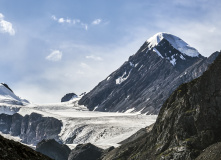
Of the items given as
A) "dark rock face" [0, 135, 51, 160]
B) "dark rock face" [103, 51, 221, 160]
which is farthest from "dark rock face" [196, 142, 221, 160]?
"dark rock face" [0, 135, 51, 160]

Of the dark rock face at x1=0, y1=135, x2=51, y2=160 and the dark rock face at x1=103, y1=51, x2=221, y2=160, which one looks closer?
the dark rock face at x1=0, y1=135, x2=51, y2=160

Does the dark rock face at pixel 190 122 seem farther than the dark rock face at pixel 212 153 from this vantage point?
Yes

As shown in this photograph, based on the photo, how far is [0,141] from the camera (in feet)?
112

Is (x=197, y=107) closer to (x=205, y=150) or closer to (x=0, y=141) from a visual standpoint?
(x=205, y=150)

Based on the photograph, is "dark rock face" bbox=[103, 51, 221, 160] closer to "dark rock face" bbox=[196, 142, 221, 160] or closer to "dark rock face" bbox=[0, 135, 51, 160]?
"dark rock face" bbox=[196, 142, 221, 160]

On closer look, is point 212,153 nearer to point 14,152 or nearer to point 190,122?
point 190,122

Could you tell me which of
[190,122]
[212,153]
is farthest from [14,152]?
[190,122]

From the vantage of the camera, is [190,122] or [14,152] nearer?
[14,152]

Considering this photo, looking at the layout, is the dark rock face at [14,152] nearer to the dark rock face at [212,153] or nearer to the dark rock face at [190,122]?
the dark rock face at [212,153]

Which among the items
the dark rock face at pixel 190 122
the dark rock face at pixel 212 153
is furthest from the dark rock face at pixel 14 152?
the dark rock face at pixel 190 122

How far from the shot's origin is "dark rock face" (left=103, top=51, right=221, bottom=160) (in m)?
110

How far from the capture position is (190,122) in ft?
390

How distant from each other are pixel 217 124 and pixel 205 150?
9.97 m

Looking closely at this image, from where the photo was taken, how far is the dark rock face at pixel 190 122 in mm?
110456
